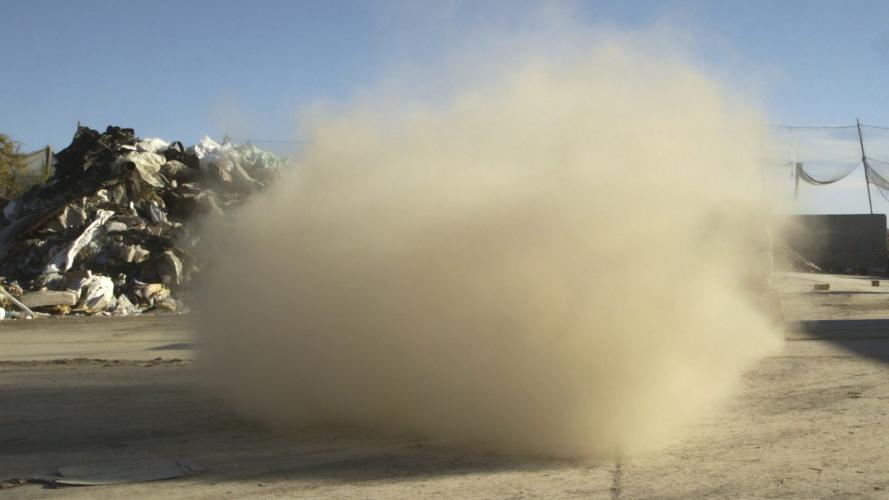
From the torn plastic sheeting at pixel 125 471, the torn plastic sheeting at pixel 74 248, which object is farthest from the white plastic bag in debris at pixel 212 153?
the torn plastic sheeting at pixel 125 471

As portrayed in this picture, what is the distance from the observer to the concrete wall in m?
39.7

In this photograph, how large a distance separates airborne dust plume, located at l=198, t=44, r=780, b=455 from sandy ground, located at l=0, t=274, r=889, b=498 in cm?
44

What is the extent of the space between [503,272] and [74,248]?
64.9 feet

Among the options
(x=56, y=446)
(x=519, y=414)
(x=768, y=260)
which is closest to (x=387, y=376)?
(x=519, y=414)

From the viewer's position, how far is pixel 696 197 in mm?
7598

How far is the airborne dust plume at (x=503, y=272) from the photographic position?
7.23m

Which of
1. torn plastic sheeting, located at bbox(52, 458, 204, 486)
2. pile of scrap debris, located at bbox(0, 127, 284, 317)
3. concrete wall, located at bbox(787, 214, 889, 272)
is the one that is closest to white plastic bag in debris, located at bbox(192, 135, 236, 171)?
pile of scrap debris, located at bbox(0, 127, 284, 317)

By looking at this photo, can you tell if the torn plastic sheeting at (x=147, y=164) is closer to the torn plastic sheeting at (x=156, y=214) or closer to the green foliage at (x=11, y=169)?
the torn plastic sheeting at (x=156, y=214)

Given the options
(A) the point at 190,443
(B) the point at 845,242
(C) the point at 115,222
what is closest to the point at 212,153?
(C) the point at 115,222

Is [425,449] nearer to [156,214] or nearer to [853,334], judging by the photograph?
[853,334]

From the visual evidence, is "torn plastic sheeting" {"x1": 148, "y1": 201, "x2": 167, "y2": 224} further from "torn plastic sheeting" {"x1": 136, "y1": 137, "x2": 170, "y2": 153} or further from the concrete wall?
the concrete wall

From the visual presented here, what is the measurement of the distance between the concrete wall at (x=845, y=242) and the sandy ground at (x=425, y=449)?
29.3 metres

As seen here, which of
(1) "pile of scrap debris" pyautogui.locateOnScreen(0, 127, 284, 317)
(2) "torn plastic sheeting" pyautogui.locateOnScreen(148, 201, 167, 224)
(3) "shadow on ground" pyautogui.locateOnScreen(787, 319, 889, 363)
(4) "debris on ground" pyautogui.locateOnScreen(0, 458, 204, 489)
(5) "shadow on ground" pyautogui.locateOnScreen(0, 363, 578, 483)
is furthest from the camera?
(2) "torn plastic sheeting" pyautogui.locateOnScreen(148, 201, 167, 224)

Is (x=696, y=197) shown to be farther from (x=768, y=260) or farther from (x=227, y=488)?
(x=768, y=260)
